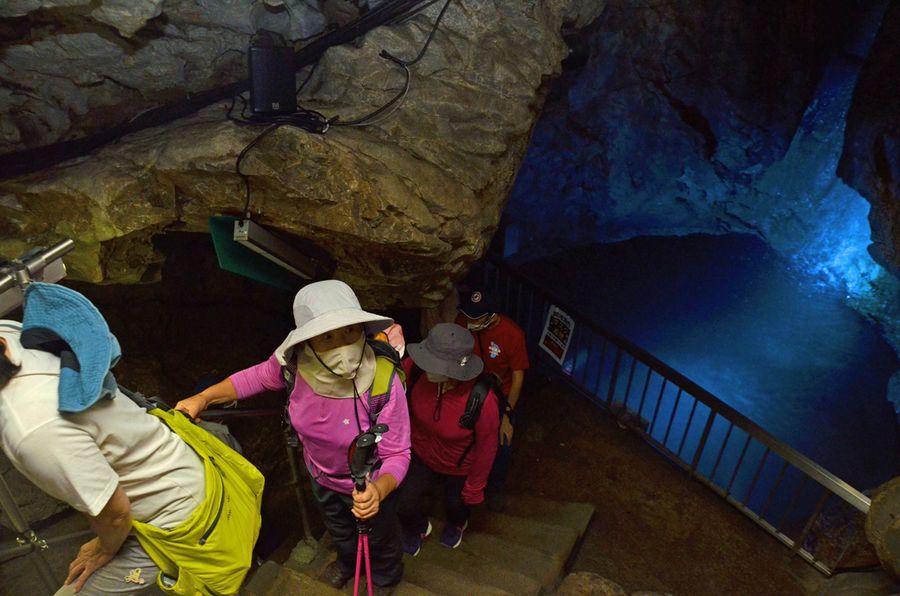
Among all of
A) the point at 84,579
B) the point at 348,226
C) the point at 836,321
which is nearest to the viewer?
the point at 84,579

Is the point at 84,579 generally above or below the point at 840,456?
above

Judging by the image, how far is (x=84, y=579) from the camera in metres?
2.15

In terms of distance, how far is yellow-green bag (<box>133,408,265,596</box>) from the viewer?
84.0 inches

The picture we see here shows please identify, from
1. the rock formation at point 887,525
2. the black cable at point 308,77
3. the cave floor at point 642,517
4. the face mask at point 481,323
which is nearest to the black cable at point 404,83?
the black cable at point 308,77

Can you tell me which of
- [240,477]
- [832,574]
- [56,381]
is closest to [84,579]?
[240,477]

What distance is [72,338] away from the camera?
5.83 feet

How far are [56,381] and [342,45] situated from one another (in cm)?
376

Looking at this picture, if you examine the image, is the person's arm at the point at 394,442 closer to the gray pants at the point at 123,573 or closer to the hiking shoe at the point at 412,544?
the gray pants at the point at 123,573

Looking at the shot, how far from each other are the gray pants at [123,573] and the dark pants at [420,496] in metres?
1.51

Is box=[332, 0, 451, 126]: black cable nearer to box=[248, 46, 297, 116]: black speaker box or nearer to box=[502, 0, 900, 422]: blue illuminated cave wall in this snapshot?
box=[248, 46, 297, 116]: black speaker box

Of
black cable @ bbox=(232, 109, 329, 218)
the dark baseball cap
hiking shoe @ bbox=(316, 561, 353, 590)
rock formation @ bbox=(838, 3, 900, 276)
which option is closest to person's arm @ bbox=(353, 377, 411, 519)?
hiking shoe @ bbox=(316, 561, 353, 590)

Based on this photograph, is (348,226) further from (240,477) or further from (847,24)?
(847,24)

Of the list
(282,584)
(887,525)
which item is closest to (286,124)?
(282,584)

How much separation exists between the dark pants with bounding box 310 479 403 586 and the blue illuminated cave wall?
661cm
